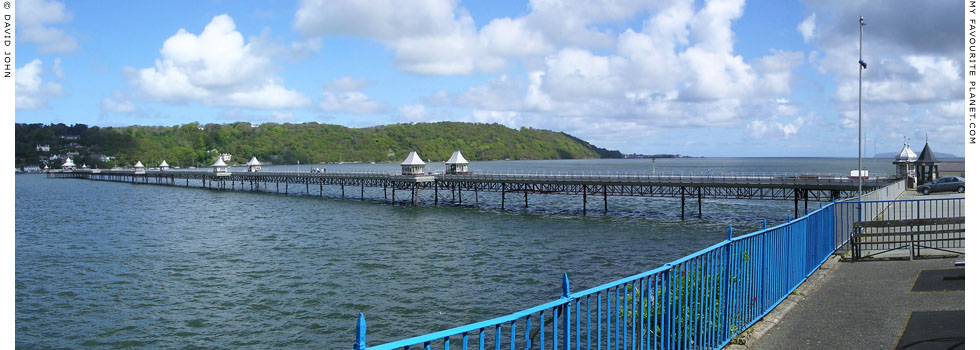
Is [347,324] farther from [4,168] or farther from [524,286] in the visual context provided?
[4,168]

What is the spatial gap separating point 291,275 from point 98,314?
8.11 meters

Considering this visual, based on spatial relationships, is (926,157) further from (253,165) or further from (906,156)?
(253,165)

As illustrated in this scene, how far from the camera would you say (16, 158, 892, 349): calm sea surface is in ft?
65.2

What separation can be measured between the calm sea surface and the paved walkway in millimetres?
11873

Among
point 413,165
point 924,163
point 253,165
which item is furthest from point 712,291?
point 253,165

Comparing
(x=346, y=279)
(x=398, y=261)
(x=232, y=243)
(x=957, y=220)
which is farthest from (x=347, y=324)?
(x=232, y=243)

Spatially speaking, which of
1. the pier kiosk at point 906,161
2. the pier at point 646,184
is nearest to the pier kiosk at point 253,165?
the pier at point 646,184

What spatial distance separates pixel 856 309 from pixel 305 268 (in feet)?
83.4

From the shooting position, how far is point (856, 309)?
31.2 ft

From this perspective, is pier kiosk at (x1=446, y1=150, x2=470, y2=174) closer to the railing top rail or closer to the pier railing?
the pier railing

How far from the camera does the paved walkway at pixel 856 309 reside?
794cm

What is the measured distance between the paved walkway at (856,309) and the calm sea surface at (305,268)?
39.0 ft

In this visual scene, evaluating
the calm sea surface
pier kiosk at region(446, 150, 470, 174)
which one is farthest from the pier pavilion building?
the calm sea surface

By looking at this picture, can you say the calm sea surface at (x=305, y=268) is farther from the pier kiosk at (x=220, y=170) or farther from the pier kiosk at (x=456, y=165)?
the pier kiosk at (x=220, y=170)
